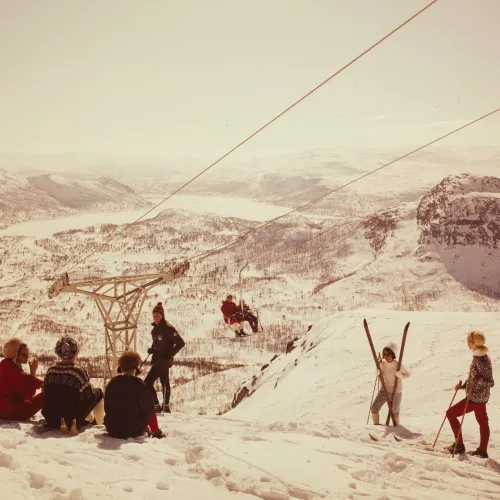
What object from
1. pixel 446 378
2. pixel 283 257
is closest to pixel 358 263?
pixel 283 257

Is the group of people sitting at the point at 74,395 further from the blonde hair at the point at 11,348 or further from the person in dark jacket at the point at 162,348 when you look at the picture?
the person in dark jacket at the point at 162,348

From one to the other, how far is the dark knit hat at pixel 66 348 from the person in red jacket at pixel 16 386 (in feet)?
2.30

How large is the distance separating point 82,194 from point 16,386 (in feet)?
625

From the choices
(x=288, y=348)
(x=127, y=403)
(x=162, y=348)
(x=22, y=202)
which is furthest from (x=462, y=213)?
(x=22, y=202)

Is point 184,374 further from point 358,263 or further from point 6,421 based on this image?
point 358,263

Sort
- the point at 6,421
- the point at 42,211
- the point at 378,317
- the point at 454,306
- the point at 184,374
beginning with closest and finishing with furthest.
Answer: the point at 6,421 → the point at 378,317 → the point at 184,374 → the point at 454,306 → the point at 42,211

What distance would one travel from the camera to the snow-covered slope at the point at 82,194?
176000 millimetres

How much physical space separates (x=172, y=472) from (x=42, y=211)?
534 ft

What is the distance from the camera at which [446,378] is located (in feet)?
33.2

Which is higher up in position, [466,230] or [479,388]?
[466,230]

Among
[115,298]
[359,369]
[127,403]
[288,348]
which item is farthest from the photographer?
[288,348]

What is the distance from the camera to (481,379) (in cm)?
623

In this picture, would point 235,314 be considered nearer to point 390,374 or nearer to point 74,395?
point 390,374

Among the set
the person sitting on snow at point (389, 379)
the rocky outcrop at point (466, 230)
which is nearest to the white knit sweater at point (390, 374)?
the person sitting on snow at point (389, 379)
